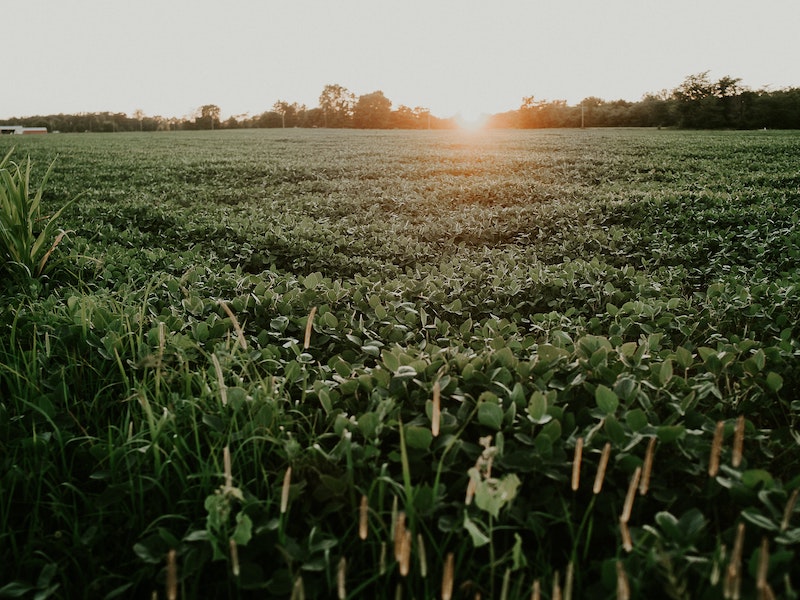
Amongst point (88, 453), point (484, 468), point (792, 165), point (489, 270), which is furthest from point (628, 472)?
point (792, 165)

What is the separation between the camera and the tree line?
38312 mm

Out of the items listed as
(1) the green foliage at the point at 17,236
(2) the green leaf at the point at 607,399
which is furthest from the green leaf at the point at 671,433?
(1) the green foliage at the point at 17,236

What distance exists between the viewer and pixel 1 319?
320cm

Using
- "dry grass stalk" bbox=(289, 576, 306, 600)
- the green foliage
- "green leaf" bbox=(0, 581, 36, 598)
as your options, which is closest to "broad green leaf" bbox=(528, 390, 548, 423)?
"dry grass stalk" bbox=(289, 576, 306, 600)

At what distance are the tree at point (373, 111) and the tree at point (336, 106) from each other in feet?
4.73

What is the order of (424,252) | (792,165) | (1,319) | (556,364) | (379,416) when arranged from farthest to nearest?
1. (792,165)
2. (424,252)
3. (1,319)
4. (556,364)
5. (379,416)

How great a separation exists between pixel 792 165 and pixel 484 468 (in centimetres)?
1191

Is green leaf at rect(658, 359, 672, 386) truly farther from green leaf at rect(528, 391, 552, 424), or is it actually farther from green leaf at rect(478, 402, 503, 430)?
green leaf at rect(478, 402, 503, 430)

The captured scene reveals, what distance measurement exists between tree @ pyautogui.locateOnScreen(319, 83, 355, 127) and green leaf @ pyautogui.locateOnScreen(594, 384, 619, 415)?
260ft

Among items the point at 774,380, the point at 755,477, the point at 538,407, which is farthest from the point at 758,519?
the point at 774,380

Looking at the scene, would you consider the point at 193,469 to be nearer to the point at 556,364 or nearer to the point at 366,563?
the point at 366,563

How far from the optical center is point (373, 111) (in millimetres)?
79688

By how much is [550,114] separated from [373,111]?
32008 millimetres

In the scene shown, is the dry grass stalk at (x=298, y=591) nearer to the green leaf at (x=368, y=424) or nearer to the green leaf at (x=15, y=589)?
the green leaf at (x=368, y=424)
